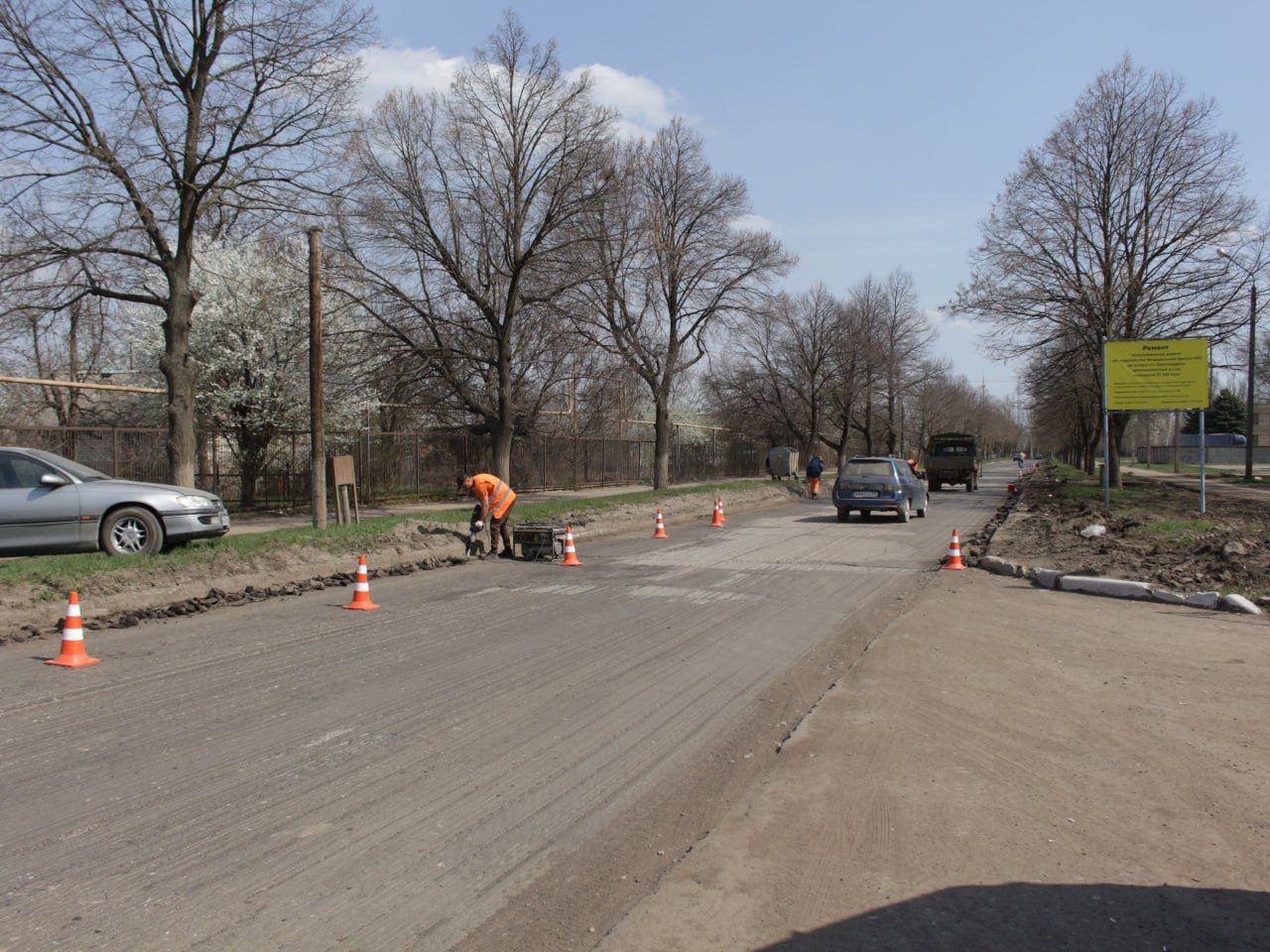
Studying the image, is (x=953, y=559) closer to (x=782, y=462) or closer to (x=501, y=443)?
(x=501, y=443)

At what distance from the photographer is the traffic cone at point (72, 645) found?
741 cm

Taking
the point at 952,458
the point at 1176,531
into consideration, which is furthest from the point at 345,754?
the point at 952,458

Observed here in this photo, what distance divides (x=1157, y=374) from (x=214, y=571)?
20325 millimetres

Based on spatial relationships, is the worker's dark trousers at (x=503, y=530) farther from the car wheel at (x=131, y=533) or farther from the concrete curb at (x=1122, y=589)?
the concrete curb at (x=1122, y=589)

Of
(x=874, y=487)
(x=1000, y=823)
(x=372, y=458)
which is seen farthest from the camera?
(x=372, y=458)

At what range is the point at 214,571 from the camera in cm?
1128

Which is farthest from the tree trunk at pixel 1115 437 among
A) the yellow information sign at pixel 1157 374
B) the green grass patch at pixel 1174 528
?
the green grass patch at pixel 1174 528

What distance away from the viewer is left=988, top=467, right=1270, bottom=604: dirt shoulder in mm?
11891

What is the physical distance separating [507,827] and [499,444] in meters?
20.6

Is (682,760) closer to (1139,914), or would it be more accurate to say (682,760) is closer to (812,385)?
(1139,914)

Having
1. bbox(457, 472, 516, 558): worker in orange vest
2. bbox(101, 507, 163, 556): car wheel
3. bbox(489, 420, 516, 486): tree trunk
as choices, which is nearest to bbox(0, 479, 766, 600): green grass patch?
bbox(101, 507, 163, 556): car wheel

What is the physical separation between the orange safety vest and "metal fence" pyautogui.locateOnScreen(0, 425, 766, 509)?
10780 millimetres

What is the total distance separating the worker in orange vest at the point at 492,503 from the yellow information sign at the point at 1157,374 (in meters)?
14.6

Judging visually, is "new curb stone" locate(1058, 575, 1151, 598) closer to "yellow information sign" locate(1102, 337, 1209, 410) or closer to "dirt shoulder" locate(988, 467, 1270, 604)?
"dirt shoulder" locate(988, 467, 1270, 604)
